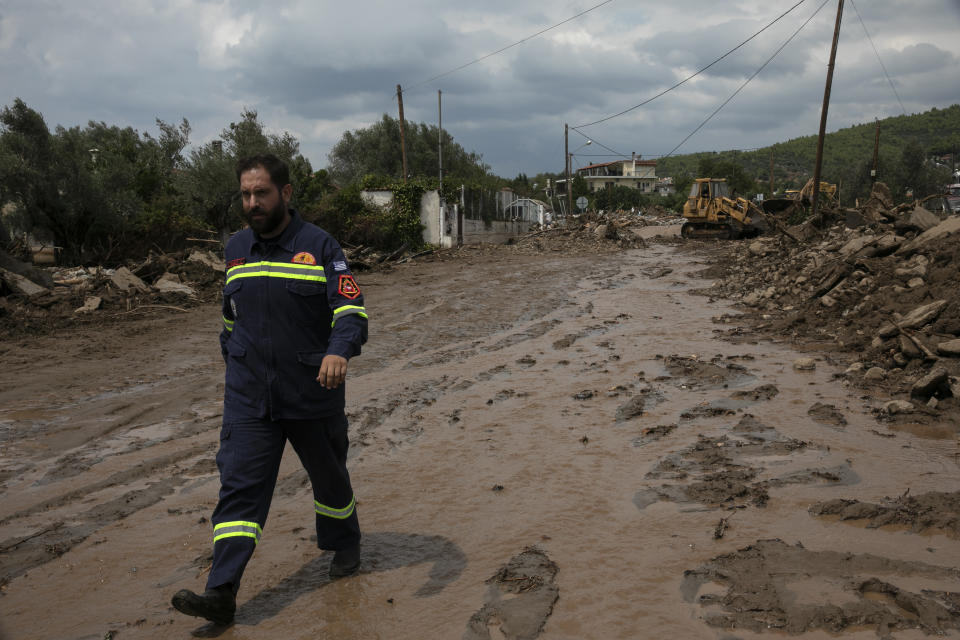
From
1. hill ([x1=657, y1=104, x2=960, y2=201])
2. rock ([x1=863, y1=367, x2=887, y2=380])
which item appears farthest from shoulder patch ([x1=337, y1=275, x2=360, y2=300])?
hill ([x1=657, y1=104, x2=960, y2=201])

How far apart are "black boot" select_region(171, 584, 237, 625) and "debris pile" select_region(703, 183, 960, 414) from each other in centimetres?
516

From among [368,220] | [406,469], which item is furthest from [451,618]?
[368,220]

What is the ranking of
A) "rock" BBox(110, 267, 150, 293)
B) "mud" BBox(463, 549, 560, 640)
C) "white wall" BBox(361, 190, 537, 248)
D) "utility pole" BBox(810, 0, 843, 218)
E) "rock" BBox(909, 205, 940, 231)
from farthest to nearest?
"white wall" BBox(361, 190, 537, 248), "utility pole" BBox(810, 0, 843, 218), "rock" BBox(110, 267, 150, 293), "rock" BBox(909, 205, 940, 231), "mud" BBox(463, 549, 560, 640)

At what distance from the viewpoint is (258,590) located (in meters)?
3.27

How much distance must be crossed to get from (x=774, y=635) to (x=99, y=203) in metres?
18.8

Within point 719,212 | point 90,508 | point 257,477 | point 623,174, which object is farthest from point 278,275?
point 623,174

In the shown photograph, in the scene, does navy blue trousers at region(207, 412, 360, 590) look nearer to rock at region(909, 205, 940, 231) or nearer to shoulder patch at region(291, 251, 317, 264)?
shoulder patch at region(291, 251, 317, 264)

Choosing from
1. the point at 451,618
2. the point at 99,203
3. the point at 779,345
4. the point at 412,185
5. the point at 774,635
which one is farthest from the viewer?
the point at 412,185

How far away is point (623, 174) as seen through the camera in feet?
418

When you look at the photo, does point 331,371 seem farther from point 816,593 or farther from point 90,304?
point 90,304

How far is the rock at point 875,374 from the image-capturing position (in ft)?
21.5

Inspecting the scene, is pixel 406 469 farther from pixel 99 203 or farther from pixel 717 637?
pixel 99 203

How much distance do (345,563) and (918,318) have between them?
21.0 ft

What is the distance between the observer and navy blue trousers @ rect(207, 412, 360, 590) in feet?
9.45
